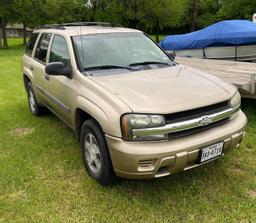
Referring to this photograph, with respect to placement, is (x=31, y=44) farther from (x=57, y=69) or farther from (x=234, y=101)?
(x=234, y=101)

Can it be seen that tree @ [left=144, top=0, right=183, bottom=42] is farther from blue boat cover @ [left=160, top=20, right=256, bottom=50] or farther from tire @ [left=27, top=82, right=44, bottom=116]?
tire @ [left=27, top=82, right=44, bottom=116]

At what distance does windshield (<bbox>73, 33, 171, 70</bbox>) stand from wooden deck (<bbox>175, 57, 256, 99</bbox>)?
1.49m

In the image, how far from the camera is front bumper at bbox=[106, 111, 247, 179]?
10.1 feet

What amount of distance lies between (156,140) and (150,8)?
1277 inches

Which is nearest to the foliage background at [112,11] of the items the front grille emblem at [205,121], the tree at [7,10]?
the tree at [7,10]

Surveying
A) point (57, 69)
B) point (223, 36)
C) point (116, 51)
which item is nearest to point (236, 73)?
point (116, 51)

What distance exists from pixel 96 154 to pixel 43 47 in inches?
104

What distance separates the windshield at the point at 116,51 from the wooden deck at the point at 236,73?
58.8 inches

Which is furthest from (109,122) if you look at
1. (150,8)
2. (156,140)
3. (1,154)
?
(150,8)

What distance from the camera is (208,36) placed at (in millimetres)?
10242

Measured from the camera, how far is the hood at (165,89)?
320cm

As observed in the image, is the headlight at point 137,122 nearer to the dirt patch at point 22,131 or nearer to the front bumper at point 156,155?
the front bumper at point 156,155

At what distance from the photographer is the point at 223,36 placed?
974 centimetres

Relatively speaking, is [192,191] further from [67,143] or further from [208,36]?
[208,36]
